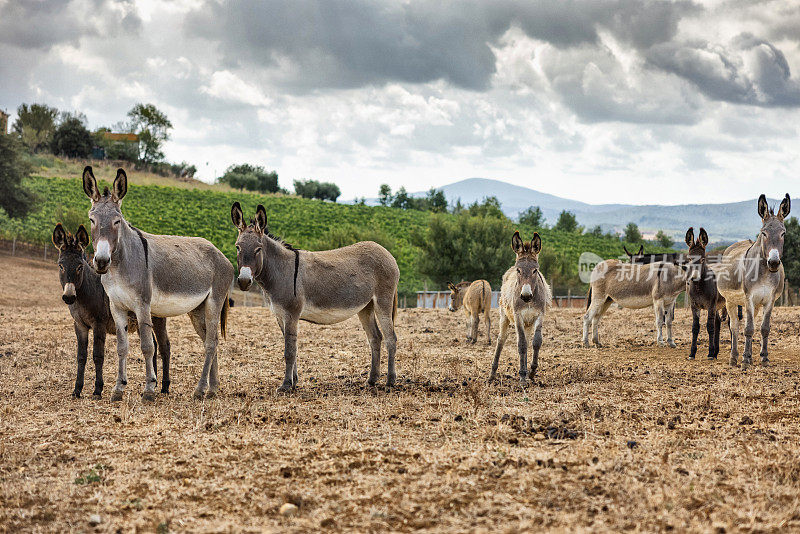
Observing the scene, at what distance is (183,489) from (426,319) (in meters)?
18.0

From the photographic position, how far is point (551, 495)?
512 cm

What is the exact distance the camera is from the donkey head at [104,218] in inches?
319

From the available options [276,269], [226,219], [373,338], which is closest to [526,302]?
[373,338]

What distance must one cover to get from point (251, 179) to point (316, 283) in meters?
109

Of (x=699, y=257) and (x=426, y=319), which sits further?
(x=426, y=319)

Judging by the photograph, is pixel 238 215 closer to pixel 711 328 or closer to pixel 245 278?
pixel 245 278

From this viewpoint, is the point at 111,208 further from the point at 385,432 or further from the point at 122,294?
the point at 385,432

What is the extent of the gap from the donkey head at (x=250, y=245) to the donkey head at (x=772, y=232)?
9.08 metres

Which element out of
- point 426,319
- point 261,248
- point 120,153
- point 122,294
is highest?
point 120,153

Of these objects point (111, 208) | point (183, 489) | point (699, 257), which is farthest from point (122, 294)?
point (699, 257)

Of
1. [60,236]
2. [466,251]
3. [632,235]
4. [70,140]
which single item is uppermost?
[70,140]

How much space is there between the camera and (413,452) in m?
6.36

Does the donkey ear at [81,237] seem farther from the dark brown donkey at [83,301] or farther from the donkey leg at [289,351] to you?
the donkey leg at [289,351]

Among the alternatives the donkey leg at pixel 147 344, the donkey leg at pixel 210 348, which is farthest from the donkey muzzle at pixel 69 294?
the donkey leg at pixel 210 348
